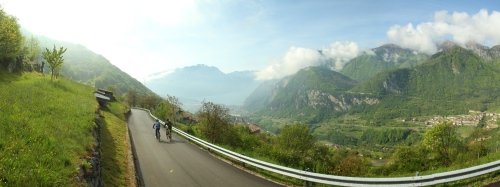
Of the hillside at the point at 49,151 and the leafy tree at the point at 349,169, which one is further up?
the hillside at the point at 49,151

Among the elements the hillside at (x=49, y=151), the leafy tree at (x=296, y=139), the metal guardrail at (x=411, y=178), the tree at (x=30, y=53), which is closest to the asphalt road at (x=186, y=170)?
the hillside at (x=49, y=151)

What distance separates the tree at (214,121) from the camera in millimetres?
51812

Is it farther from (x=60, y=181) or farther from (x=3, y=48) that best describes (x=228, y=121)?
(x=60, y=181)

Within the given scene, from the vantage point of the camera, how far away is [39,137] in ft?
57.2

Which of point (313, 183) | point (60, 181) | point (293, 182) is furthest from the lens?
point (293, 182)

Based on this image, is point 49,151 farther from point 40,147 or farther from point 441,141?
point 441,141

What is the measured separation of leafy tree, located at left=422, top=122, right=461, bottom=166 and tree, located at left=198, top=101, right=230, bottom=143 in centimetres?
3567

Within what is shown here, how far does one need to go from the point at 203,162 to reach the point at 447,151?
49825 mm

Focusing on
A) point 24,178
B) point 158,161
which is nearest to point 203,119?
point 158,161

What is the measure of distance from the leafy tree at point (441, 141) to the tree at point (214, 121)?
35.7 m

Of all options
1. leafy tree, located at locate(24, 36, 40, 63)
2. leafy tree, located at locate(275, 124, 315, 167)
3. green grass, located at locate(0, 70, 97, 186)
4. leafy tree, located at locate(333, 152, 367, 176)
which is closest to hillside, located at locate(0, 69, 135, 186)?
green grass, located at locate(0, 70, 97, 186)

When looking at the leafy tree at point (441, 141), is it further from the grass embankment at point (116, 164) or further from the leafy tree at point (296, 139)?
the grass embankment at point (116, 164)

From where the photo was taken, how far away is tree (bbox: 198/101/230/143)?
51.8 m

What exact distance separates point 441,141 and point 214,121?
41220 millimetres
